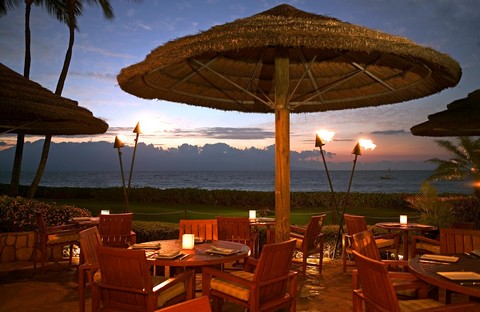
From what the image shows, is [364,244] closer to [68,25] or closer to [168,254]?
[168,254]

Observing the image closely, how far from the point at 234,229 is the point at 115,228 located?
1741mm

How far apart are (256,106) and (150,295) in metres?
4.24

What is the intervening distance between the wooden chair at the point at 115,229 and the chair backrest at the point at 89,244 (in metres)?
1.96

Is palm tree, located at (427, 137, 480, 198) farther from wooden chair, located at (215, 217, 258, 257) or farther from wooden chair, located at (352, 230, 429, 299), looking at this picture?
wooden chair, located at (352, 230, 429, 299)

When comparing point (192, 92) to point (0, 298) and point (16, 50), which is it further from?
point (16, 50)

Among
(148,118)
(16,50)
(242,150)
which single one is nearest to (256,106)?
(148,118)

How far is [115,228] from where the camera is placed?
6246mm

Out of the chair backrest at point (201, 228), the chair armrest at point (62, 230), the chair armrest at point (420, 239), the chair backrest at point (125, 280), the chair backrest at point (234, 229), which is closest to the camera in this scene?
the chair backrest at point (125, 280)

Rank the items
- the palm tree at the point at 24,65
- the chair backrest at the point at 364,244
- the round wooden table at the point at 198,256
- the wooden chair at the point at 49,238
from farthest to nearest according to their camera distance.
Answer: the palm tree at the point at 24,65 < the wooden chair at the point at 49,238 < the chair backrest at the point at 364,244 < the round wooden table at the point at 198,256

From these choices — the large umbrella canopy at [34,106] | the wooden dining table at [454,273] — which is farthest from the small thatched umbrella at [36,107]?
the wooden dining table at [454,273]

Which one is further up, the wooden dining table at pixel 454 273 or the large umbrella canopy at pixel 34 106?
the large umbrella canopy at pixel 34 106

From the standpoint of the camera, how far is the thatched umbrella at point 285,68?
3.72 metres

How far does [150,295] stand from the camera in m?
3.09

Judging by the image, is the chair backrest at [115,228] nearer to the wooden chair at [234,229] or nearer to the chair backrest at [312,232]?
the wooden chair at [234,229]
